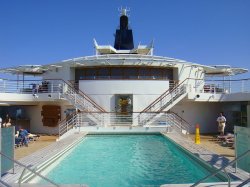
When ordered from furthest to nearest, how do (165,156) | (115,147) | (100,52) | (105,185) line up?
(100,52)
(115,147)
(165,156)
(105,185)

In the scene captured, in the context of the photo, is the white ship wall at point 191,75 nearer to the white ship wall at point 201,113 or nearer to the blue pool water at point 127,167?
the white ship wall at point 201,113

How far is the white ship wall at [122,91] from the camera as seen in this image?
2055 cm

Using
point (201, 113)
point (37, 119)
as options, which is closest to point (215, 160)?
point (201, 113)

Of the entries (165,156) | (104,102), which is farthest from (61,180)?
(104,102)

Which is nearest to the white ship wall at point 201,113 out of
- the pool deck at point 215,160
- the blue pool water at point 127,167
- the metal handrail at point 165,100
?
the metal handrail at point 165,100

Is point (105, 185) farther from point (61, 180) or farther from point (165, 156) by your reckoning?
point (165, 156)

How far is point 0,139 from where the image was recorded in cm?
590

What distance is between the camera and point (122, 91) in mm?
20516

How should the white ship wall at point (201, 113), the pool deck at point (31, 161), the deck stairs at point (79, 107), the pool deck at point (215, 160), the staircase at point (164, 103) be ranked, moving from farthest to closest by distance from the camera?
the white ship wall at point (201, 113)
the staircase at point (164, 103)
the deck stairs at point (79, 107)
the pool deck at point (215, 160)
the pool deck at point (31, 161)

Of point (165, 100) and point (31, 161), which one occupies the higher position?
point (165, 100)

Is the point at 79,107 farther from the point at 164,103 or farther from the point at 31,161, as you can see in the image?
the point at 31,161

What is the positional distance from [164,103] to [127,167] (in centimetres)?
1147

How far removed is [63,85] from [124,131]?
5.91 m

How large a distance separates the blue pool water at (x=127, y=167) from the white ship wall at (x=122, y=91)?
7.49m
